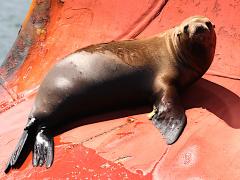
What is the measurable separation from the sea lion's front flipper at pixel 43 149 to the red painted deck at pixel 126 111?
0.05 meters

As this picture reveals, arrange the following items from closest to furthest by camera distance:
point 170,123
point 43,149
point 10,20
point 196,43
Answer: point 170,123 → point 43,149 → point 196,43 → point 10,20

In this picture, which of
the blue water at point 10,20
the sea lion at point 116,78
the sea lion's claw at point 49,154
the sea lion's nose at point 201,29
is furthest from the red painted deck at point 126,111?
the blue water at point 10,20

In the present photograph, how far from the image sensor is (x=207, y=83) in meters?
4.34

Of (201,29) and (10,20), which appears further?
(10,20)

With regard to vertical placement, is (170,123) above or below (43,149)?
above

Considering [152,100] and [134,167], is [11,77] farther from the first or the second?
[134,167]

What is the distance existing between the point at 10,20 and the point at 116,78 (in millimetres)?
11348

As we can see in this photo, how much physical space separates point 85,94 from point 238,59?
1.43 m

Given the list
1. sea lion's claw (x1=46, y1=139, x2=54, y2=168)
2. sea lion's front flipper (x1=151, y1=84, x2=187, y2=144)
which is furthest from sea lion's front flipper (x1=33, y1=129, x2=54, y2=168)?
sea lion's front flipper (x1=151, y1=84, x2=187, y2=144)

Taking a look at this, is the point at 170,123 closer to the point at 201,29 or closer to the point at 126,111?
the point at 126,111

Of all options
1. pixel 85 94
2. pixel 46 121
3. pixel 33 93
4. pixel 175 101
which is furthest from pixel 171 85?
pixel 33 93

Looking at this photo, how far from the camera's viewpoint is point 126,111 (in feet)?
A: 13.7

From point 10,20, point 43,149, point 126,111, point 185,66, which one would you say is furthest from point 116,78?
point 10,20

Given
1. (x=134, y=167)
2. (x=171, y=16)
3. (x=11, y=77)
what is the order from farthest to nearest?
(x=11, y=77) → (x=171, y=16) → (x=134, y=167)
